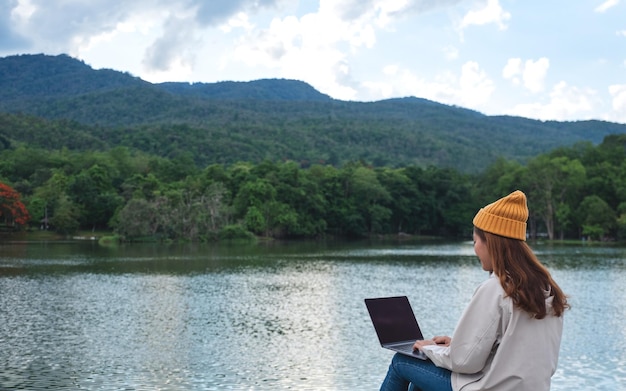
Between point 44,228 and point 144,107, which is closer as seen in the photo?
point 44,228

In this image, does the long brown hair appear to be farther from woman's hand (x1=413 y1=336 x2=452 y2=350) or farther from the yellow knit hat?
woman's hand (x1=413 y1=336 x2=452 y2=350)

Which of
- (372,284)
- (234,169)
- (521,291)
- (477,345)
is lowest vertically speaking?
(372,284)

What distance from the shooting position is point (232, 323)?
15219 mm

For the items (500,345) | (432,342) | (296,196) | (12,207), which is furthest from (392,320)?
(296,196)

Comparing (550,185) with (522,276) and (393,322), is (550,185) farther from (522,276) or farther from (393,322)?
(522,276)

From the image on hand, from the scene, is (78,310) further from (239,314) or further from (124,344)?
(124,344)

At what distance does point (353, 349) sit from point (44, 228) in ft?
165

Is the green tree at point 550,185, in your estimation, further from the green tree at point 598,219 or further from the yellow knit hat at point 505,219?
the yellow knit hat at point 505,219

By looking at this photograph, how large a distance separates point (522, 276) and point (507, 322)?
0.22 metres

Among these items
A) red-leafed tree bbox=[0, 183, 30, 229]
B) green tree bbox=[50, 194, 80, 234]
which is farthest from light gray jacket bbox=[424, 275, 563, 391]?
green tree bbox=[50, 194, 80, 234]

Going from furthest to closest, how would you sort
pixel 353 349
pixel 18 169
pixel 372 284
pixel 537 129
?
pixel 537 129 → pixel 18 169 → pixel 372 284 → pixel 353 349

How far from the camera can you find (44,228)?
57281 millimetres

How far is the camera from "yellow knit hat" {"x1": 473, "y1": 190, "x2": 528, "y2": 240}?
3297 millimetres

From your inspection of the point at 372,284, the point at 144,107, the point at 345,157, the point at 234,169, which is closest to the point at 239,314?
the point at 372,284
